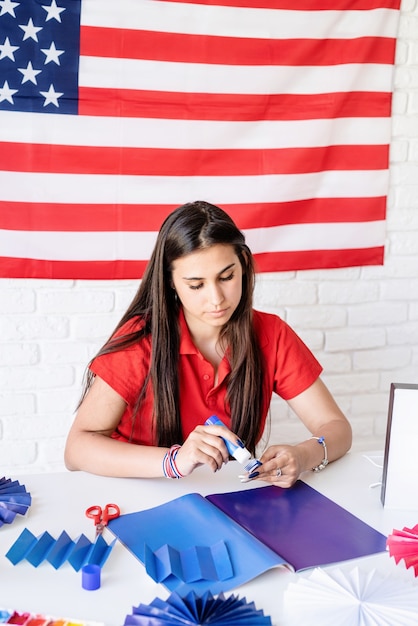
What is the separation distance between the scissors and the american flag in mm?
1125

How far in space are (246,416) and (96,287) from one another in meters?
0.82

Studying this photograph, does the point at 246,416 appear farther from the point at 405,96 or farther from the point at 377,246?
the point at 405,96

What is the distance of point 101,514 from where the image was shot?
127cm

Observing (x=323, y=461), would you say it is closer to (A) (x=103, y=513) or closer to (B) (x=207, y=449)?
(B) (x=207, y=449)

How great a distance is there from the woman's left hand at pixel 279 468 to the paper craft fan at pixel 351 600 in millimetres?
332

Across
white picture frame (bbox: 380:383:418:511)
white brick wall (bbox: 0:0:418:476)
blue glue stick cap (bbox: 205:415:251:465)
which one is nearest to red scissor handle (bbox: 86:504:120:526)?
blue glue stick cap (bbox: 205:415:251:465)

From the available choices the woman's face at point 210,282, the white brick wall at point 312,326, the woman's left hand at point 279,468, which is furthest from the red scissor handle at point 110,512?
the white brick wall at point 312,326

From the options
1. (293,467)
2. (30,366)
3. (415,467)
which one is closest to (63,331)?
(30,366)

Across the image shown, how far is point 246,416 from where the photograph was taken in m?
1.74

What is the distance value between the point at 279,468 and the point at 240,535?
0.25 metres

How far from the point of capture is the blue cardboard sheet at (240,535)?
1077 millimetres

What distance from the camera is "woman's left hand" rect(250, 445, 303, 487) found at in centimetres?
142

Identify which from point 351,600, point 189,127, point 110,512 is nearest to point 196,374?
point 110,512

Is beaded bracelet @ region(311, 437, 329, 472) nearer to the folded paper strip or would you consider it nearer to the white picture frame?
the white picture frame
